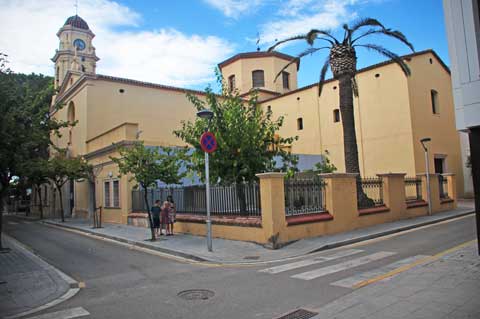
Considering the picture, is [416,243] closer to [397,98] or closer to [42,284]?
[42,284]

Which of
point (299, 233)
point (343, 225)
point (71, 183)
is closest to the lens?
point (299, 233)

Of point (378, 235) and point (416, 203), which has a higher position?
point (416, 203)

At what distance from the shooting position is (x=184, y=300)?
20.6 feet

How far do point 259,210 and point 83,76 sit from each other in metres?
21.4

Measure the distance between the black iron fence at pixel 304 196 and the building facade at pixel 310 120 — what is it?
37.9ft

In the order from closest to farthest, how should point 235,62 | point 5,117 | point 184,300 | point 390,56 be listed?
1. point 184,300
2. point 5,117
3. point 390,56
4. point 235,62

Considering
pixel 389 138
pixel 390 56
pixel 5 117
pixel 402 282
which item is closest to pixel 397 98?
pixel 389 138

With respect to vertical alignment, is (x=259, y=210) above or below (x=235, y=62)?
below

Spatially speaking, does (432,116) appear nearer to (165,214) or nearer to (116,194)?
(165,214)

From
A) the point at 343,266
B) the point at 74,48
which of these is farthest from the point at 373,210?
the point at 74,48

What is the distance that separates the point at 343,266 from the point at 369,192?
895 centimetres

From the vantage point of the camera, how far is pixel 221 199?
1422cm

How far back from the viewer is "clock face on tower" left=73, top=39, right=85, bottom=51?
47500 millimetres

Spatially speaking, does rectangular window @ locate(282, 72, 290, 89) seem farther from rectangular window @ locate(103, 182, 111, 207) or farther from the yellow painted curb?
the yellow painted curb
